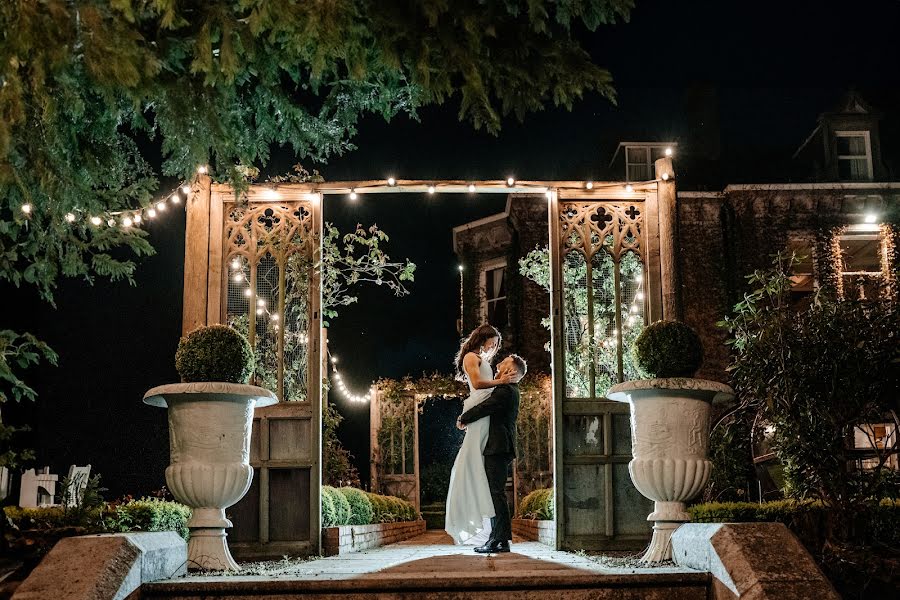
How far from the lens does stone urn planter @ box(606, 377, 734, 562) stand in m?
5.78

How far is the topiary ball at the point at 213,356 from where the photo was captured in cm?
595

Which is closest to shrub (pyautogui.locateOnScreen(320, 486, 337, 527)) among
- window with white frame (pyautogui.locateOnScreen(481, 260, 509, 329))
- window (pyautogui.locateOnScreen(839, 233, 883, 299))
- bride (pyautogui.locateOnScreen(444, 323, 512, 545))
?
bride (pyautogui.locateOnScreen(444, 323, 512, 545))

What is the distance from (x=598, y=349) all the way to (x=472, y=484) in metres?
1.57

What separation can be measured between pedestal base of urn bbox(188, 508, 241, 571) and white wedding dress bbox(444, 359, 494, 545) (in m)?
2.41

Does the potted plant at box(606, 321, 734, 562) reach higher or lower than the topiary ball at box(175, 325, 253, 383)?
lower

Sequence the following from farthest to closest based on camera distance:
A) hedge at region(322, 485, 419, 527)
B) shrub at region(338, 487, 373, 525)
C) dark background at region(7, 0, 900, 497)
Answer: dark background at region(7, 0, 900, 497) → shrub at region(338, 487, 373, 525) → hedge at region(322, 485, 419, 527)

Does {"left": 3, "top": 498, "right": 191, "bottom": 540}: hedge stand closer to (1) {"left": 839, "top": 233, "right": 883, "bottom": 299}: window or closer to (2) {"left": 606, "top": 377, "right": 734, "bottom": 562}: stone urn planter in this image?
(2) {"left": 606, "top": 377, "right": 734, "bottom": 562}: stone urn planter

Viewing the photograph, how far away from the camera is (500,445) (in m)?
7.14

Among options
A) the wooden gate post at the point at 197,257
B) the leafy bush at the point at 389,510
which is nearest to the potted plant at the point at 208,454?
the wooden gate post at the point at 197,257

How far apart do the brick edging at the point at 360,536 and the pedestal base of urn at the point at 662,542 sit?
111 inches

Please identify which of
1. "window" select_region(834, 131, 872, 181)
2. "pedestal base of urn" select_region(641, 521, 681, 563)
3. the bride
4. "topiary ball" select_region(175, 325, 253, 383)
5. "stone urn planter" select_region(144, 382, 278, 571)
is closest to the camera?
"stone urn planter" select_region(144, 382, 278, 571)

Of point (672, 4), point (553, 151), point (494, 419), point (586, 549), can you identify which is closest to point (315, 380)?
point (494, 419)

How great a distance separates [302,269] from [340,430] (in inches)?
522

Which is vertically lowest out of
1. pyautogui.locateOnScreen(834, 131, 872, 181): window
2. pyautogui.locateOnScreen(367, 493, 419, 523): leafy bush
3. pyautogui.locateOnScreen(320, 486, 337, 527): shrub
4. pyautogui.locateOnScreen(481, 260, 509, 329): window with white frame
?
pyautogui.locateOnScreen(367, 493, 419, 523): leafy bush
